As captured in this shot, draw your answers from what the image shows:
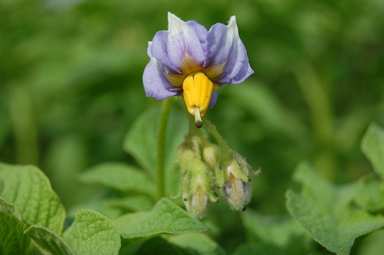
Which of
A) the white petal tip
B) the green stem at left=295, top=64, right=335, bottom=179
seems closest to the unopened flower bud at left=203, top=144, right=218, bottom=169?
the white petal tip

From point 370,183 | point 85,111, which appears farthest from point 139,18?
point 370,183

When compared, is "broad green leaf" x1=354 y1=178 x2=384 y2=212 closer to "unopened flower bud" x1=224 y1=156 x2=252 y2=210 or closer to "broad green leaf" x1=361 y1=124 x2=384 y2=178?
"broad green leaf" x1=361 y1=124 x2=384 y2=178

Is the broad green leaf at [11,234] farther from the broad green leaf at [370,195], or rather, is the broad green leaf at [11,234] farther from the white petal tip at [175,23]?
the broad green leaf at [370,195]

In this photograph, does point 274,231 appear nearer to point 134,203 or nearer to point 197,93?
point 134,203

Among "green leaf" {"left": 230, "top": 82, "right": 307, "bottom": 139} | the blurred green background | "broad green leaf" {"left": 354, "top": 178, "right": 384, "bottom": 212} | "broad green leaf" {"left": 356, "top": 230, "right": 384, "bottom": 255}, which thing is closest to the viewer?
"broad green leaf" {"left": 354, "top": 178, "right": 384, "bottom": 212}

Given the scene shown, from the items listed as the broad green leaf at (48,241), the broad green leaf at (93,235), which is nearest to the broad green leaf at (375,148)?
the broad green leaf at (93,235)

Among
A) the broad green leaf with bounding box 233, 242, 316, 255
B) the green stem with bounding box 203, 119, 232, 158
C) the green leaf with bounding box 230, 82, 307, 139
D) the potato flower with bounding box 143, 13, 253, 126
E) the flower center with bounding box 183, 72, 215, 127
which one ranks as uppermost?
the potato flower with bounding box 143, 13, 253, 126
